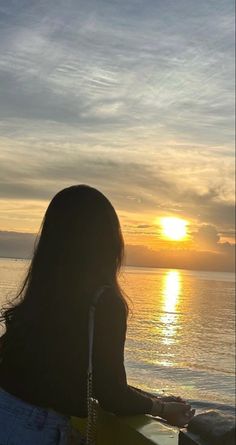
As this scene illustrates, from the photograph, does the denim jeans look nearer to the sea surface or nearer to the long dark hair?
the long dark hair

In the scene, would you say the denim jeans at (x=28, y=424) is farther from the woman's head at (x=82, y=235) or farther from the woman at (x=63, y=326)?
the woman's head at (x=82, y=235)

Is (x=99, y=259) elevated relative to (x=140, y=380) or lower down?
elevated

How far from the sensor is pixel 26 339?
290cm

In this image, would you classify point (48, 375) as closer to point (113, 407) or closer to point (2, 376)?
point (2, 376)

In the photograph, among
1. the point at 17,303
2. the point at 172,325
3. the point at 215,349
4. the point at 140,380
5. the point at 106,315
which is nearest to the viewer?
the point at 106,315

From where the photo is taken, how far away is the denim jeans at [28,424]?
9.20 feet

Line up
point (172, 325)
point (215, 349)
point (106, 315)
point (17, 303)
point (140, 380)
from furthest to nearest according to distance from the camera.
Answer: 1. point (172, 325)
2. point (215, 349)
3. point (140, 380)
4. point (17, 303)
5. point (106, 315)

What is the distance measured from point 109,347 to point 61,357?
0.78 feet

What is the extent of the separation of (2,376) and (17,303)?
0.41 metres

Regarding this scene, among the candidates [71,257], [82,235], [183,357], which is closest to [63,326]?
[71,257]

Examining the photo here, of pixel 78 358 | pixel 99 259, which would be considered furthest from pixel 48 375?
pixel 99 259

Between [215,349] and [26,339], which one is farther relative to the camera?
[215,349]

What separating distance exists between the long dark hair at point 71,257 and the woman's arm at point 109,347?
74 mm

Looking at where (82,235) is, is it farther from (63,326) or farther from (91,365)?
(91,365)
